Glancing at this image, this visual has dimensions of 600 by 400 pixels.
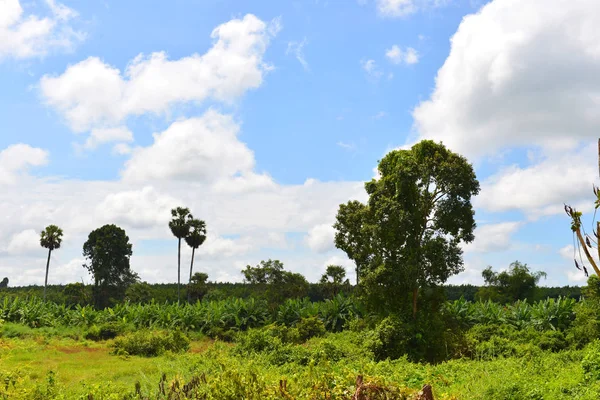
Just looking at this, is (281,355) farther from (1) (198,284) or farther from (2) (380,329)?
(1) (198,284)

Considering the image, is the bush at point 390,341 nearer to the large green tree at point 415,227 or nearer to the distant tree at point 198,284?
the large green tree at point 415,227

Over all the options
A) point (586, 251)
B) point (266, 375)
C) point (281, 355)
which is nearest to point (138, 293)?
point (281, 355)

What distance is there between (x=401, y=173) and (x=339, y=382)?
16.9 m

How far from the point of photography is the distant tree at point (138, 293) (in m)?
50.6

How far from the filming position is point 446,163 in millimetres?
20906

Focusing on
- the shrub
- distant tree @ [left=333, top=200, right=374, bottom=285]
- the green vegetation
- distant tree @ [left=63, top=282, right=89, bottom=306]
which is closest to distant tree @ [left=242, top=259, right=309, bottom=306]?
the green vegetation

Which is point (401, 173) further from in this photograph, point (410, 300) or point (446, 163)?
point (410, 300)

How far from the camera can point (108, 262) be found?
5381 centimetres

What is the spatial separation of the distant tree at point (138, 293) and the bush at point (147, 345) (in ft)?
97.5

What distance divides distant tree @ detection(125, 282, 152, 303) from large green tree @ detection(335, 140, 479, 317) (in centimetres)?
3528

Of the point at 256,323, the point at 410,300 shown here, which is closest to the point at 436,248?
the point at 410,300

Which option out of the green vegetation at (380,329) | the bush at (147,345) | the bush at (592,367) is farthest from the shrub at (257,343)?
the bush at (592,367)

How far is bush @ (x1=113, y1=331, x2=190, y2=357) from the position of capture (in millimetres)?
20672

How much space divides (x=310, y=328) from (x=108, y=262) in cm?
3504
